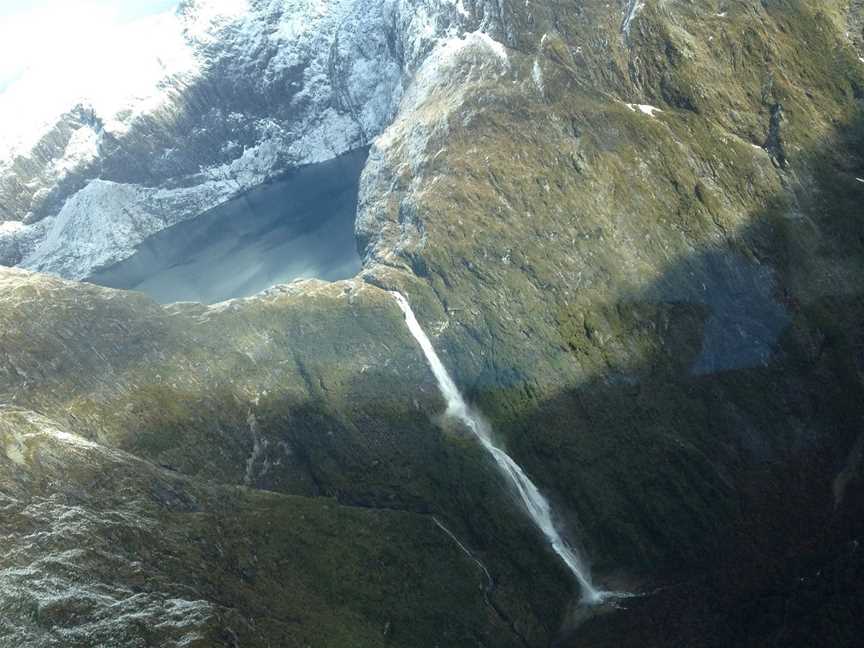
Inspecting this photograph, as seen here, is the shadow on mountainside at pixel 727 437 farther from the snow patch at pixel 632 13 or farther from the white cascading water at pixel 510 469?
the snow patch at pixel 632 13

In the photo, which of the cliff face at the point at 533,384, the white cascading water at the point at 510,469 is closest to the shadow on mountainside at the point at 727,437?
the cliff face at the point at 533,384

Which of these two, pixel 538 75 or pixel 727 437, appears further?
pixel 538 75

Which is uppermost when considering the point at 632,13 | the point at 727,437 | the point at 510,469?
the point at 632,13

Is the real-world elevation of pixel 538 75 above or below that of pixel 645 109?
above

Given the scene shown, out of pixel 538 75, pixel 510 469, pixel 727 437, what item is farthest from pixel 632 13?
pixel 510 469

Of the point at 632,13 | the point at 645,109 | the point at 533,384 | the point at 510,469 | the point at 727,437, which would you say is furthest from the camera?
the point at 632,13

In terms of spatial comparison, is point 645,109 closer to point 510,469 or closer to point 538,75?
point 538,75

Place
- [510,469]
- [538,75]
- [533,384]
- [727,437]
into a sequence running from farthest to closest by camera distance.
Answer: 1. [538,75]
2. [533,384]
3. [727,437]
4. [510,469]
